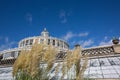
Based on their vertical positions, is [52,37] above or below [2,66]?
above

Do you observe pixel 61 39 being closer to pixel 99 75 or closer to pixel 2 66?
pixel 2 66

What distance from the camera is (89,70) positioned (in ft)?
25.2

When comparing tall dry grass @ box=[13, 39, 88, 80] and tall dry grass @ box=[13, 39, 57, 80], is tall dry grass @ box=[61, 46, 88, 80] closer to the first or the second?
tall dry grass @ box=[13, 39, 88, 80]

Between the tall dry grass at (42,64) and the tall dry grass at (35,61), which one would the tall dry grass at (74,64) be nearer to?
the tall dry grass at (42,64)

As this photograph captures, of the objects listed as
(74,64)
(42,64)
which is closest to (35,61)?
(42,64)

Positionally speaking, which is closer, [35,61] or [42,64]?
[35,61]

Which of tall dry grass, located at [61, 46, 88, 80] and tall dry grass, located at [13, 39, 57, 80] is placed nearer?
tall dry grass, located at [61, 46, 88, 80]

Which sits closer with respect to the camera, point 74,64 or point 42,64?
point 74,64

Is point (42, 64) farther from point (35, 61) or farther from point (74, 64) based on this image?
point (74, 64)

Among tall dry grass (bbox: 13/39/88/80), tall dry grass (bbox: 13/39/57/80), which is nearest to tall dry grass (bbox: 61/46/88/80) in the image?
tall dry grass (bbox: 13/39/88/80)

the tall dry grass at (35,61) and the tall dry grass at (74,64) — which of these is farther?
the tall dry grass at (35,61)

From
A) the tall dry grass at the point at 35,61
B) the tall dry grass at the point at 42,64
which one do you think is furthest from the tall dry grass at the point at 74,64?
the tall dry grass at the point at 35,61

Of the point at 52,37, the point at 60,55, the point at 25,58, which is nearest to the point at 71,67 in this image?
the point at 25,58

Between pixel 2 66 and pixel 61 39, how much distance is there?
47486 mm
